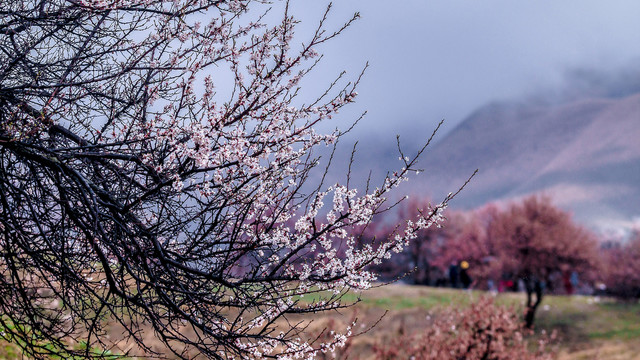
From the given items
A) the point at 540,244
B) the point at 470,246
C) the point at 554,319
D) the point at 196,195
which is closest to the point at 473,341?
the point at 196,195

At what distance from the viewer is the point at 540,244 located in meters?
27.5

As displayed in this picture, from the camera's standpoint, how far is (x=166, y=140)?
5230 mm

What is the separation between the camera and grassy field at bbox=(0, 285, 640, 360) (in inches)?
905

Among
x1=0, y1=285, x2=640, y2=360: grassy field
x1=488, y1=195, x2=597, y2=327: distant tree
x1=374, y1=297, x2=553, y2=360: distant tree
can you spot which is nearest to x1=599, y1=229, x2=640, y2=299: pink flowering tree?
x1=0, y1=285, x2=640, y2=360: grassy field

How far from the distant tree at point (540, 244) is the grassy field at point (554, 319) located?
1865mm

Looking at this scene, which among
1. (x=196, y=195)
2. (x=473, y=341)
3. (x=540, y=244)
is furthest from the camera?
(x=540, y=244)

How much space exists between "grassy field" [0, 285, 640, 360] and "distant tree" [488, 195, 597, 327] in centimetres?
187

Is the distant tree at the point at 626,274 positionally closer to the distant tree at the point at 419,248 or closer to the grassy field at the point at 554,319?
the grassy field at the point at 554,319

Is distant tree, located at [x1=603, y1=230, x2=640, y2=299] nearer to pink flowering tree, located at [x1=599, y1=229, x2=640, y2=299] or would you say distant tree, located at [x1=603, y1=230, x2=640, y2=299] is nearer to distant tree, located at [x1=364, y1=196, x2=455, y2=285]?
pink flowering tree, located at [x1=599, y1=229, x2=640, y2=299]

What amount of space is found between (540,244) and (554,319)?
467 centimetres

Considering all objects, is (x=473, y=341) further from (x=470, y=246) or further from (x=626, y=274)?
(x=470, y=246)

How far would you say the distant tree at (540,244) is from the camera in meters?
27.5

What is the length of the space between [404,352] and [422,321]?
14.0 m

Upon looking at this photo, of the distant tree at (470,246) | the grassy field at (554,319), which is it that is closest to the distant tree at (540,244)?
the grassy field at (554,319)
